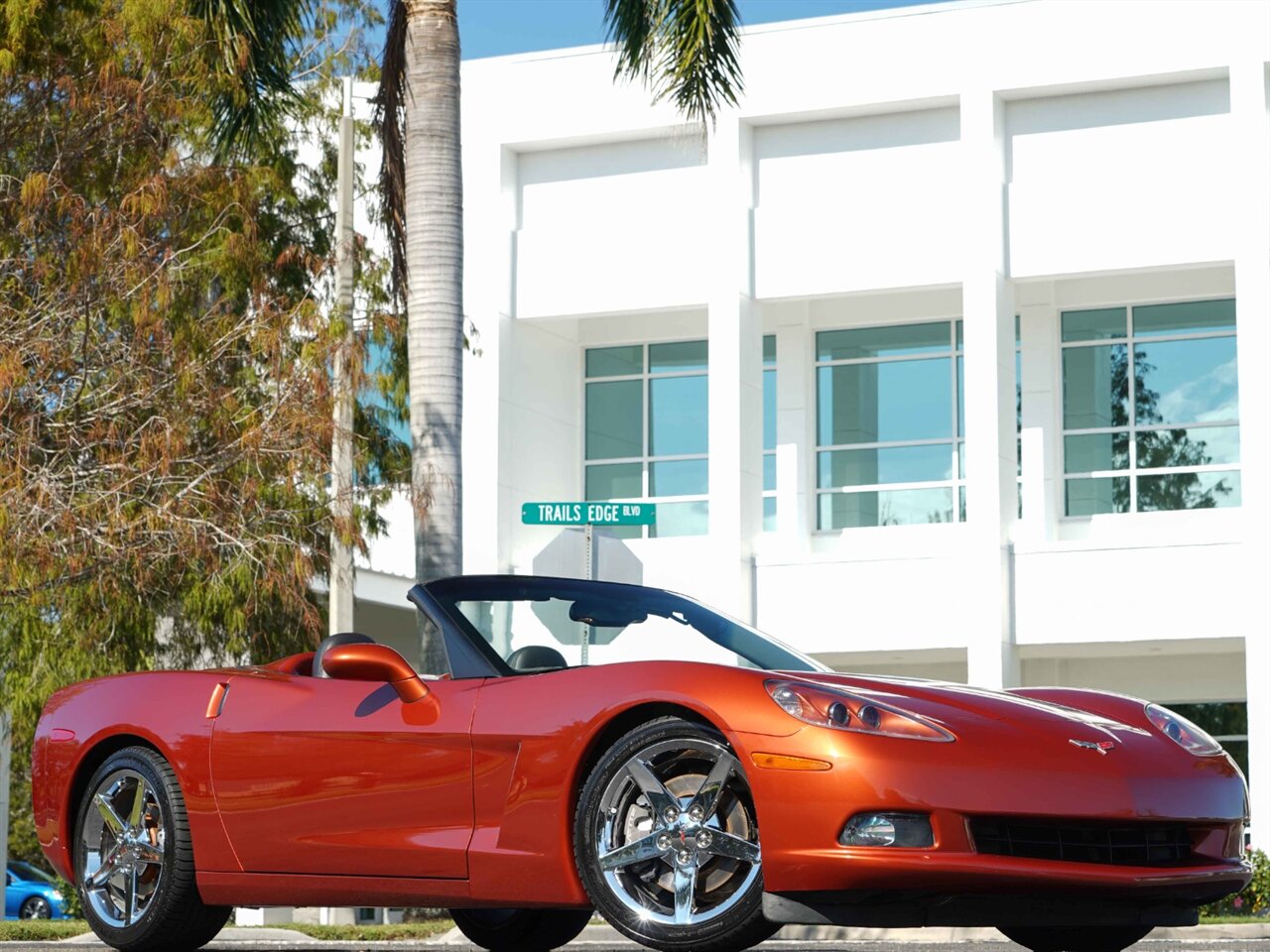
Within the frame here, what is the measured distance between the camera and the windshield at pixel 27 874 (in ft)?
105

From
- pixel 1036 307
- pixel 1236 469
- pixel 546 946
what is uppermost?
pixel 1036 307

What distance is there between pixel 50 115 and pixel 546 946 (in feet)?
35.5

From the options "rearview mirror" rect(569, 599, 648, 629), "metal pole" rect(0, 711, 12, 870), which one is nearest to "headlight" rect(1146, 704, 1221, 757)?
"rearview mirror" rect(569, 599, 648, 629)

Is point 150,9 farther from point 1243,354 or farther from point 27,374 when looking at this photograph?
point 1243,354

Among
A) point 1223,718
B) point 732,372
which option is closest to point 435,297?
point 732,372

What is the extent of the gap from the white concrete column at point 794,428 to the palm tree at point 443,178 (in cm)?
1210

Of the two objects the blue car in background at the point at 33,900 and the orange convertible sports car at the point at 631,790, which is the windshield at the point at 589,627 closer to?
the orange convertible sports car at the point at 631,790

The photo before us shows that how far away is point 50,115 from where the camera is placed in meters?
16.4

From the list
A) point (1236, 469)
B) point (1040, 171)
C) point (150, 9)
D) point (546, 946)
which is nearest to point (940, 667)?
point (1236, 469)

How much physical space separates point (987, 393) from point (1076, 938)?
18.2 meters

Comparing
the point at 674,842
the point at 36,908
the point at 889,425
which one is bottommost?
the point at 36,908

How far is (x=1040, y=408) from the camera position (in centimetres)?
2638

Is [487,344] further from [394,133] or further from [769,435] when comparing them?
[394,133]

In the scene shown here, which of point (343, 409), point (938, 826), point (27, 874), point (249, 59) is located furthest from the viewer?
point (27, 874)
